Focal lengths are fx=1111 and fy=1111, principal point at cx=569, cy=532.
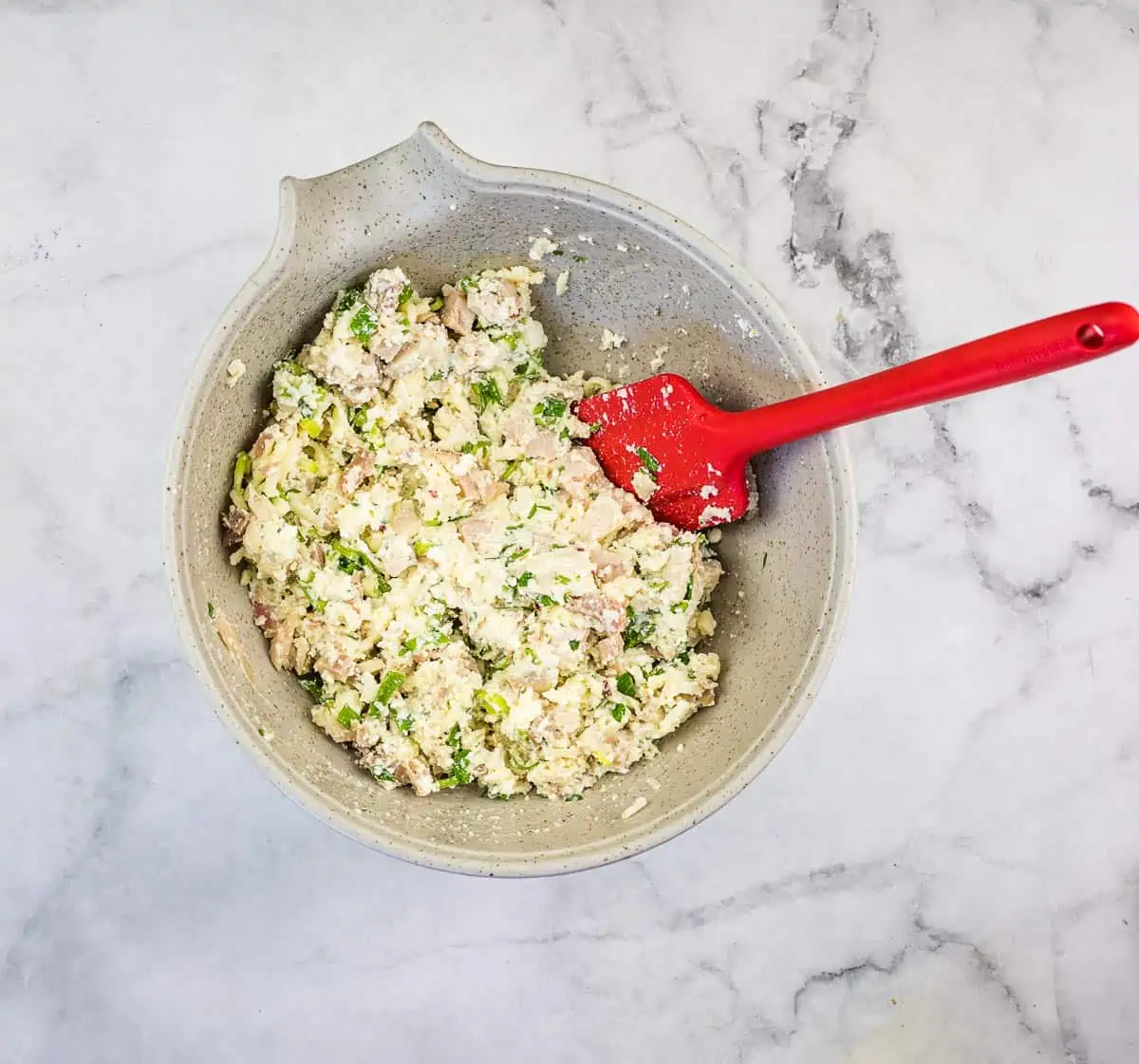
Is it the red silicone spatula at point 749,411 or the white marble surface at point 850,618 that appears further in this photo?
the white marble surface at point 850,618

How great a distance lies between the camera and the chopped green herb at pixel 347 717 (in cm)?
140

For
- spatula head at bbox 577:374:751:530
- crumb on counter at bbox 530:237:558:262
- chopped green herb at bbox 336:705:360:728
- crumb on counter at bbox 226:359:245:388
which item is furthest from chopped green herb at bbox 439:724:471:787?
crumb on counter at bbox 530:237:558:262

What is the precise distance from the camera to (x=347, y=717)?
1396 millimetres

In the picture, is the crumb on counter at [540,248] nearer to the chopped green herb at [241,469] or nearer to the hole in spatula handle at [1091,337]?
the chopped green herb at [241,469]

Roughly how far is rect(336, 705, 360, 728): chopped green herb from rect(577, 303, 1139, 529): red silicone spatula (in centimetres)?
45

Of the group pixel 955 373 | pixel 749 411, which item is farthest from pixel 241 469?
pixel 955 373

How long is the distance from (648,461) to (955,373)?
44 cm

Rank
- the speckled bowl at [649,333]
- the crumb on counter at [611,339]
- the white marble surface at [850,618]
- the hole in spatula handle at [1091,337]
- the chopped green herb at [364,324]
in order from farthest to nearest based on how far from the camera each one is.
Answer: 1. the white marble surface at [850,618]
2. the crumb on counter at [611,339]
3. the chopped green herb at [364,324]
4. the speckled bowl at [649,333]
5. the hole in spatula handle at [1091,337]

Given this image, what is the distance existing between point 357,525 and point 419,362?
224mm

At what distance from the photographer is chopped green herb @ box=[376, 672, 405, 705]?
1.40 meters

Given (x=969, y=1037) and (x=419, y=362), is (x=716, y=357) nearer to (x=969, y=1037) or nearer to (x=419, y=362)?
(x=419, y=362)

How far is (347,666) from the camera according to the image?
1389mm

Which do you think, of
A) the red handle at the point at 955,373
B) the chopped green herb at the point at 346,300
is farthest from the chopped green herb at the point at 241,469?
the red handle at the point at 955,373

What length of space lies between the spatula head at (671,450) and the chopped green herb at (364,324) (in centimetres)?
29
